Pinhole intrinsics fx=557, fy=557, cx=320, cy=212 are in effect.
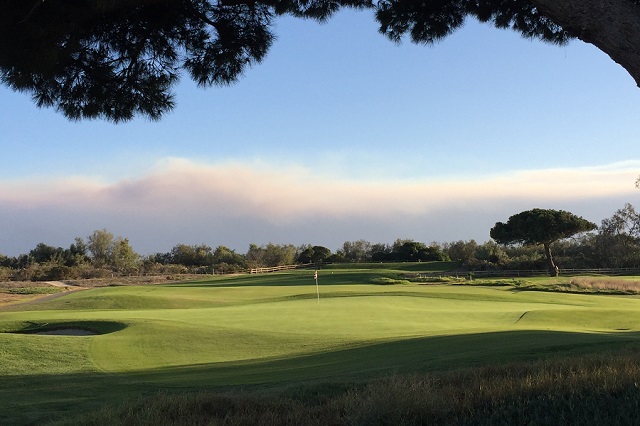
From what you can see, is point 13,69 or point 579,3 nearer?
point 579,3

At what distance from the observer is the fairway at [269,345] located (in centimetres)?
896

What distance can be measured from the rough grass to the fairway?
2.19 metres

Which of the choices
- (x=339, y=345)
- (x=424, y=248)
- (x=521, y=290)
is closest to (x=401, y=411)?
(x=339, y=345)

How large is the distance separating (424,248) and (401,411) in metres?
68.1

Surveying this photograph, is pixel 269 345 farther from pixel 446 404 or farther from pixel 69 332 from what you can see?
pixel 446 404

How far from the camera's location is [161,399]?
5.52m

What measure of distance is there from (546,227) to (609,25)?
161 feet

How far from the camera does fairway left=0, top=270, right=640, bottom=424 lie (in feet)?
29.4

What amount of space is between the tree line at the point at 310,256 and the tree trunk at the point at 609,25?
5063cm

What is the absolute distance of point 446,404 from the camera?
478cm

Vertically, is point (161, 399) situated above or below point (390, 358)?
above

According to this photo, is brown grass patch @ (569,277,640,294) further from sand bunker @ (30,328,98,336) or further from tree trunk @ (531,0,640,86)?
tree trunk @ (531,0,640,86)

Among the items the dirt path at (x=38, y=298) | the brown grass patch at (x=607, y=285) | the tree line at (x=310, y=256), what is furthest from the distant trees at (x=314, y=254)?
the brown grass patch at (x=607, y=285)

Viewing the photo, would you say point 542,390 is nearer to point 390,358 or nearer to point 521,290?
point 390,358
